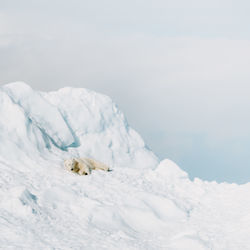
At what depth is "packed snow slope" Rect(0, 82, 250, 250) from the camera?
8695 mm

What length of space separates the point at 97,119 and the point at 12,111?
782 cm

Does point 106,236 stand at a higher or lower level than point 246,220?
lower

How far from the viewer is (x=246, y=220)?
37.3 feet

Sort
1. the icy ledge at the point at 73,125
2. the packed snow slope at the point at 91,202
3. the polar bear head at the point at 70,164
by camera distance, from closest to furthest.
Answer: the packed snow slope at the point at 91,202 < the polar bear head at the point at 70,164 < the icy ledge at the point at 73,125

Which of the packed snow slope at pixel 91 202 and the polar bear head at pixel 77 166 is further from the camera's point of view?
the polar bear head at pixel 77 166

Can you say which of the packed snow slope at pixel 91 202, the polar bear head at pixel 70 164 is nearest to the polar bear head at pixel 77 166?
the polar bear head at pixel 70 164

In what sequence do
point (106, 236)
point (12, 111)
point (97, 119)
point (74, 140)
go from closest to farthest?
point (106, 236)
point (12, 111)
point (74, 140)
point (97, 119)

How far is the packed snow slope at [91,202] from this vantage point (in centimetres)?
870

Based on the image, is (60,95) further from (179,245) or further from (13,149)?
(179,245)

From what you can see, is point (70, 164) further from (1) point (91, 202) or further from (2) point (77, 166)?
(1) point (91, 202)

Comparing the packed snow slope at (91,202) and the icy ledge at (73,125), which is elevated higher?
the icy ledge at (73,125)

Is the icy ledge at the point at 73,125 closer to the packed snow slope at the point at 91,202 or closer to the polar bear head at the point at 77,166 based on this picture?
the packed snow slope at the point at 91,202

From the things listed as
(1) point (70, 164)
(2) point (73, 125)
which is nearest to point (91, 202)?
(1) point (70, 164)

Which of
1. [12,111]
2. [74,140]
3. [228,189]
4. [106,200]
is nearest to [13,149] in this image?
[12,111]
